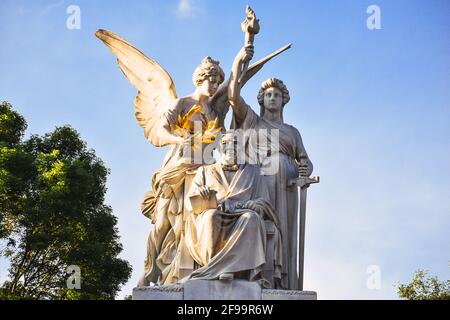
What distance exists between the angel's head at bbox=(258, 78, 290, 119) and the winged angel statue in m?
0.30

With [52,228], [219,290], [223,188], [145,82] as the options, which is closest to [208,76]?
[145,82]

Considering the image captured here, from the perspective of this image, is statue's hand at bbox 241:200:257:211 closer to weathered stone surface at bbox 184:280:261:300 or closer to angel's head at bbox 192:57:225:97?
weathered stone surface at bbox 184:280:261:300

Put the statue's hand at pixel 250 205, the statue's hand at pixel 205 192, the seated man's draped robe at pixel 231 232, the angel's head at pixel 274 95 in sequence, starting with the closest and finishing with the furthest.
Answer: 1. the seated man's draped robe at pixel 231 232
2. the statue's hand at pixel 205 192
3. the statue's hand at pixel 250 205
4. the angel's head at pixel 274 95

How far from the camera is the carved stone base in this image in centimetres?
987

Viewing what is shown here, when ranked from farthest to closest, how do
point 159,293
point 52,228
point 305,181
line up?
point 52,228 → point 305,181 → point 159,293

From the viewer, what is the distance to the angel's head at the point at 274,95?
11867mm

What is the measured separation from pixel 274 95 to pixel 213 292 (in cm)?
336

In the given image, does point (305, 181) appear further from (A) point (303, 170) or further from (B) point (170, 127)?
(B) point (170, 127)

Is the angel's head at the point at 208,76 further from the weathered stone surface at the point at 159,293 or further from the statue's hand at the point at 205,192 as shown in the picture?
the weathered stone surface at the point at 159,293

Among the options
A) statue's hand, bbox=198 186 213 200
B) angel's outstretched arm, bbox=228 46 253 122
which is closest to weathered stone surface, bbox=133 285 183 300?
statue's hand, bbox=198 186 213 200

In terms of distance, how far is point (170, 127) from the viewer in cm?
1177

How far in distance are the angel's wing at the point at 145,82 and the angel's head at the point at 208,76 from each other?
A: 51 centimetres

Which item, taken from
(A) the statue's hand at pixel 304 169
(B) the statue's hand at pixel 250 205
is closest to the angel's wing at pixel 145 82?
(B) the statue's hand at pixel 250 205
